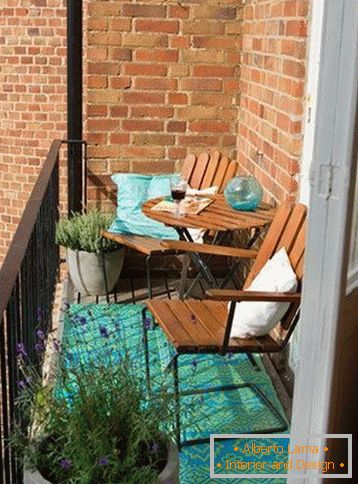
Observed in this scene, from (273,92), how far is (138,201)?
117 centimetres

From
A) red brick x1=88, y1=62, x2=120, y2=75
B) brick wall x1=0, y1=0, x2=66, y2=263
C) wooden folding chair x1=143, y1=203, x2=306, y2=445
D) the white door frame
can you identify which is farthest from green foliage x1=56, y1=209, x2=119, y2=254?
the white door frame

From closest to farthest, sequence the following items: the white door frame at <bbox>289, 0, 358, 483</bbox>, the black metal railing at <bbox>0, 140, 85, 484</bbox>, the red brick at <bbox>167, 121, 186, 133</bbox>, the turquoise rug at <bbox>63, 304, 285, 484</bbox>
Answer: the white door frame at <bbox>289, 0, 358, 483</bbox> < the black metal railing at <bbox>0, 140, 85, 484</bbox> < the turquoise rug at <bbox>63, 304, 285, 484</bbox> < the red brick at <bbox>167, 121, 186, 133</bbox>

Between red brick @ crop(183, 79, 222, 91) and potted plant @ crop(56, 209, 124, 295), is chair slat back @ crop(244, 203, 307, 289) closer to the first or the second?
potted plant @ crop(56, 209, 124, 295)

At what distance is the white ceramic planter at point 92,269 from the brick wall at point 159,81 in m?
0.64

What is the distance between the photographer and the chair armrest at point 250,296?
2705 mm

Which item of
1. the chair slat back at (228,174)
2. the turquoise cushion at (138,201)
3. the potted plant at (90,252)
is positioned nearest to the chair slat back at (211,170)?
the chair slat back at (228,174)

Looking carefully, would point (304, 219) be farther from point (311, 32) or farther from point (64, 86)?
point (64, 86)

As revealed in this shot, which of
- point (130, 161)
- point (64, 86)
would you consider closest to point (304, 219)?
point (130, 161)

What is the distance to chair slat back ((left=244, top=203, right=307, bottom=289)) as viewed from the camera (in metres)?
3.08

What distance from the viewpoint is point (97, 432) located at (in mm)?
2082

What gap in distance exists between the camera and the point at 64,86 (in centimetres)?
676

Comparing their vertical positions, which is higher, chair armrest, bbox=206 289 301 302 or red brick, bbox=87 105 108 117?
red brick, bbox=87 105 108 117

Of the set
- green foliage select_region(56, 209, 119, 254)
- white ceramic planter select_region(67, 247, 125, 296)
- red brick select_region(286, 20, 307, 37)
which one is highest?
red brick select_region(286, 20, 307, 37)

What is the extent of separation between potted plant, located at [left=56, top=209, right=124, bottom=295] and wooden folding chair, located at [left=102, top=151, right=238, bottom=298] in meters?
0.11
